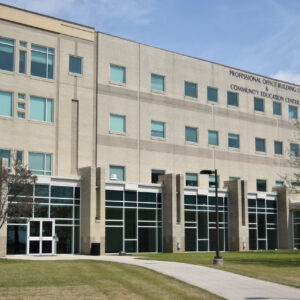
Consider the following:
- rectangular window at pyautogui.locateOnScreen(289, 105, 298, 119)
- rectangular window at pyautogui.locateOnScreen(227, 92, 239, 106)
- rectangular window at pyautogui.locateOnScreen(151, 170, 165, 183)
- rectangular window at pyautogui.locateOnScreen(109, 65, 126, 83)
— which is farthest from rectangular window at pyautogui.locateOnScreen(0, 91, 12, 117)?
rectangular window at pyautogui.locateOnScreen(289, 105, 298, 119)

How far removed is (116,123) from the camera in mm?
44156

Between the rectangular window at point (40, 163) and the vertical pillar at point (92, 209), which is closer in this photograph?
the vertical pillar at point (92, 209)

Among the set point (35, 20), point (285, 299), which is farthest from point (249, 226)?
point (285, 299)

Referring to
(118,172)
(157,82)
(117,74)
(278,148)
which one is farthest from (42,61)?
(278,148)

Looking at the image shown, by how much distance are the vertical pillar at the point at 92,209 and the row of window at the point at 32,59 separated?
8.15 metres

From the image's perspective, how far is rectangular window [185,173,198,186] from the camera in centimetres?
4769

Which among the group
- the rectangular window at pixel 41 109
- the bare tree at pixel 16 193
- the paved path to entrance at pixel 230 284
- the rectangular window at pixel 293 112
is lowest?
the paved path to entrance at pixel 230 284

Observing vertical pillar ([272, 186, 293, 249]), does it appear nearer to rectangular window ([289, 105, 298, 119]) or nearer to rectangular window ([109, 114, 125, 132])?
rectangular window ([289, 105, 298, 119])

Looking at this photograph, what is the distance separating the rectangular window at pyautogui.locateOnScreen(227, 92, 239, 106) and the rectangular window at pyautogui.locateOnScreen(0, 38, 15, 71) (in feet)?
70.9

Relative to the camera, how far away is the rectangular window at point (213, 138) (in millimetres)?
50219

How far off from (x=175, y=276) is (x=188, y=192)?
24058 millimetres

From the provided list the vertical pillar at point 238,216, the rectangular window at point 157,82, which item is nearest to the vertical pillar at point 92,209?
the rectangular window at point 157,82

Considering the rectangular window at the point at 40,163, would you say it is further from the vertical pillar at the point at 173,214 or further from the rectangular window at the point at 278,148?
the rectangular window at the point at 278,148

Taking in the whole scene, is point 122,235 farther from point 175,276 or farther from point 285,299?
point 285,299
